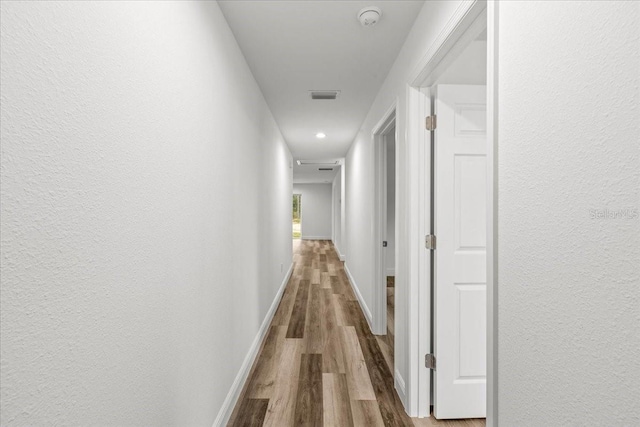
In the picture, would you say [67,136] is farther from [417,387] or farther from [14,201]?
[417,387]

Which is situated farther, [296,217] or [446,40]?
[296,217]

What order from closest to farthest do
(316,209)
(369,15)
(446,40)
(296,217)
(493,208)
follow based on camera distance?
(493,208), (446,40), (369,15), (316,209), (296,217)

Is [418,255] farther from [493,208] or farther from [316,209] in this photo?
[316,209]

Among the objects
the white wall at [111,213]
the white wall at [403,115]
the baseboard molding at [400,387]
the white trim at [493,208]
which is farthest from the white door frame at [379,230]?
the white trim at [493,208]

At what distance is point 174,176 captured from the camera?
47.8 inches

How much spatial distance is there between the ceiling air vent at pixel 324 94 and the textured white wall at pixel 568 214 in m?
2.16

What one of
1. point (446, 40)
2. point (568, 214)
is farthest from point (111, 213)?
point (446, 40)

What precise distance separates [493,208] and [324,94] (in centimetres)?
240

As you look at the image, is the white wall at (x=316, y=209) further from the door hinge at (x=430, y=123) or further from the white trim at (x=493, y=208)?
the white trim at (x=493, y=208)

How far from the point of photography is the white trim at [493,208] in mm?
1017

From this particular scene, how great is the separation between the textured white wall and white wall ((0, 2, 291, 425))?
3.63ft

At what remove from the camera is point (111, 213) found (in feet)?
2.72

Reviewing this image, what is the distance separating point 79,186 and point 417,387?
6.60ft

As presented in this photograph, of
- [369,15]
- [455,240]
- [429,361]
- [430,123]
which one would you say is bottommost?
[429,361]
